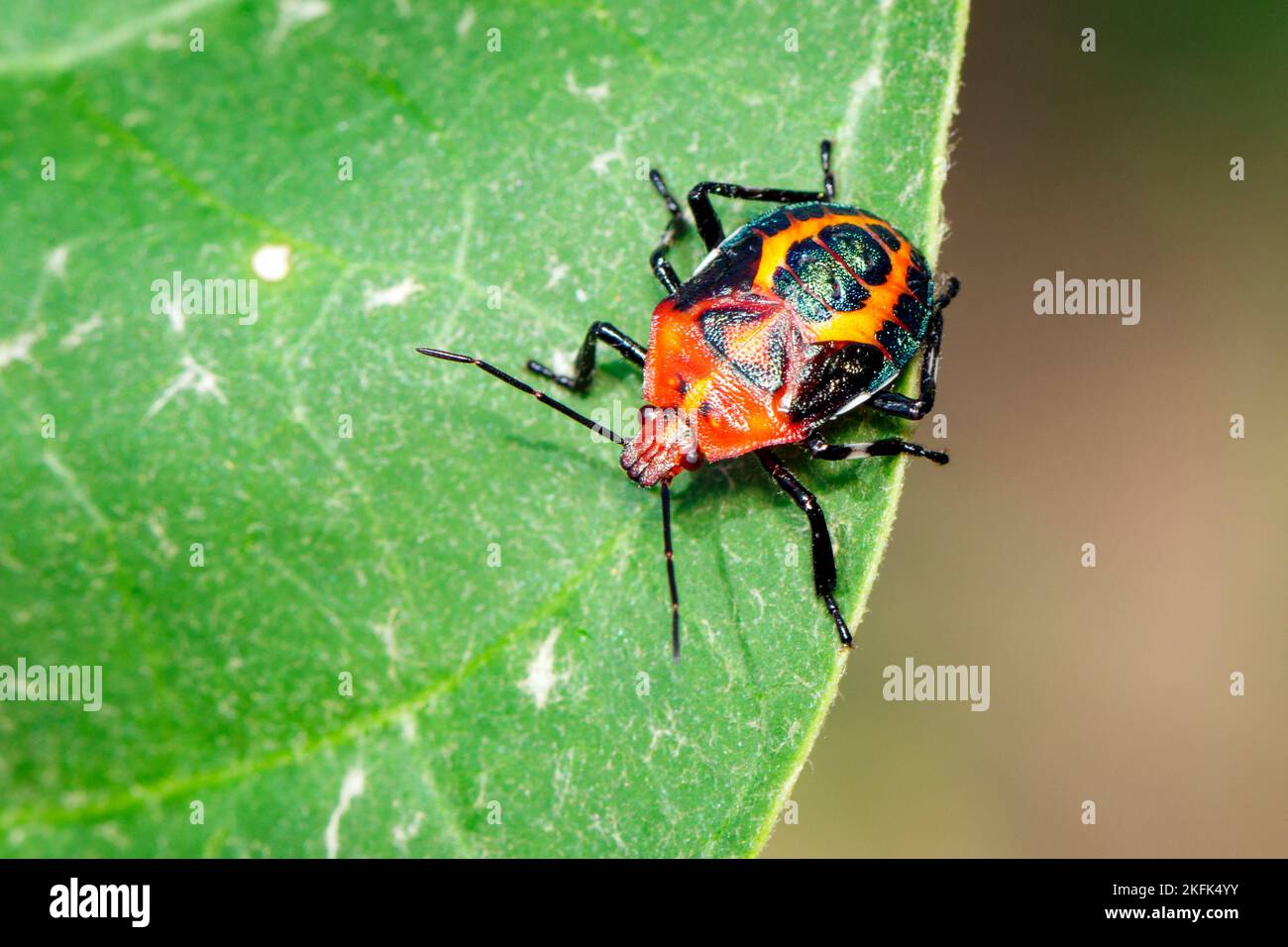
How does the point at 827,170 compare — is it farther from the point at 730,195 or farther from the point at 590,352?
the point at 590,352

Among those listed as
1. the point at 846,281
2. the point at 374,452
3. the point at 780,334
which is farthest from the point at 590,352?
the point at 846,281

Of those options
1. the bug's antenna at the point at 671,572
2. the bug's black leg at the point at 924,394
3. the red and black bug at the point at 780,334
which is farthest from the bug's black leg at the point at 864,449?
the bug's antenna at the point at 671,572

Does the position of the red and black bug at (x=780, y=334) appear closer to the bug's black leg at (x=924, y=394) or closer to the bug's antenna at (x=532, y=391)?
the bug's black leg at (x=924, y=394)

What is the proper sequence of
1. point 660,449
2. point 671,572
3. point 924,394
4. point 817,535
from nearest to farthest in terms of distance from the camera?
point 671,572 < point 817,535 < point 660,449 < point 924,394

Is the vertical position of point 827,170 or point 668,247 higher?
point 827,170

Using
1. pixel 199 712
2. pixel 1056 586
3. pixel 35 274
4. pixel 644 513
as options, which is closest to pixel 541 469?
pixel 644 513

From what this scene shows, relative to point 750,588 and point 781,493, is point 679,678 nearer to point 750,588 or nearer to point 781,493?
point 750,588

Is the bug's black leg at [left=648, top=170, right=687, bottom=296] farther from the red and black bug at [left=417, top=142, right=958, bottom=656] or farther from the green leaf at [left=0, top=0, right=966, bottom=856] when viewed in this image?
the green leaf at [left=0, top=0, right=966, bottom=856]

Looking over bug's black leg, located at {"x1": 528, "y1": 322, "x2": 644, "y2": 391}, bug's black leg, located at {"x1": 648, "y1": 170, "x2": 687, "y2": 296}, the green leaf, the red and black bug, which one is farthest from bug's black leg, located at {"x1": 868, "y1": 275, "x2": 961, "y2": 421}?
bug's black leg, located at {"x1": 528, "y1": 322, "x2": 644, "y2": 391}
